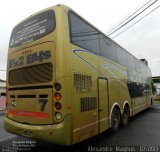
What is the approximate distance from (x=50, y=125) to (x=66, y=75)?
124 cm

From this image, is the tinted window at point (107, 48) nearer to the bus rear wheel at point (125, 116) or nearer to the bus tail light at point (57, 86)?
the bus rear wheel at point (125, 116)

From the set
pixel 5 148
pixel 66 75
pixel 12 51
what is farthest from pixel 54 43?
pixel 5 148

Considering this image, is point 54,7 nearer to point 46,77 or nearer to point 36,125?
point 46,77

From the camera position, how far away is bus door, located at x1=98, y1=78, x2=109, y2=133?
6395 mm

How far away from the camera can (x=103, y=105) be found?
6.66m

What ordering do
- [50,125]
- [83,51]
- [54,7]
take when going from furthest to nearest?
[83,51] → [54,7] → [50,125]

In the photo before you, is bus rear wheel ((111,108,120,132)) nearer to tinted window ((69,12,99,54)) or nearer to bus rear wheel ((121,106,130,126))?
bus rear wheel ((121,106,130,126))

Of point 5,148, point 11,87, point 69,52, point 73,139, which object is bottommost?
point 5,148

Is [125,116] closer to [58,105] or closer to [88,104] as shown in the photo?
[88,104]

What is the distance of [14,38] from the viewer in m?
6.43

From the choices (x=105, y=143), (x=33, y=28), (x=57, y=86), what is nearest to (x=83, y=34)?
(x=33, y=28)

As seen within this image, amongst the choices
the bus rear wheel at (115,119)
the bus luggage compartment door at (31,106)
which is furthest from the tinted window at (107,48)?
the bus luggage compartment door at (31,106)

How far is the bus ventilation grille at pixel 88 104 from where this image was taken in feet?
18.0

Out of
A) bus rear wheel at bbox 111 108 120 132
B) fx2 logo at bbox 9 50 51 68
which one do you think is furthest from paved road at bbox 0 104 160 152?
fx2 logo at bbox 9 50 51 68
